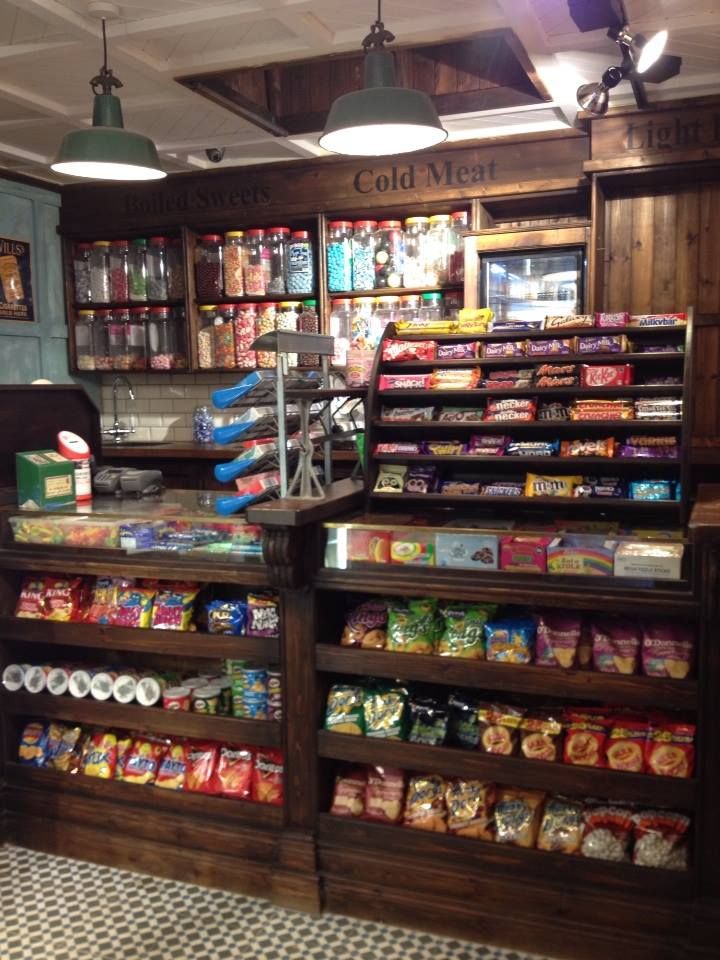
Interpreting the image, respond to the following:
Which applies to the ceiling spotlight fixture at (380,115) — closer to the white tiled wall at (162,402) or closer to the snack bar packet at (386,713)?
the snack bar packet at (386,713)

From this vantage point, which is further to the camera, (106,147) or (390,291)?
(390,291)

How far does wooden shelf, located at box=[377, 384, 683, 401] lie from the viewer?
9.12 ft

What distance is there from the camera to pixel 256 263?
5.28 m

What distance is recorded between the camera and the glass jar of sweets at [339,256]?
504 centimetres

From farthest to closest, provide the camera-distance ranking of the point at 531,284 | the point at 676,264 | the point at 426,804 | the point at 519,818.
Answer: the point at 531,284, the point at 676,264, the point at 426,804, the point at 519,818

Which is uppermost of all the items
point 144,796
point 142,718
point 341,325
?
point 341,325

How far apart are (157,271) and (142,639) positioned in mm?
3320

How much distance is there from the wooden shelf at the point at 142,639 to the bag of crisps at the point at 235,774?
35cm

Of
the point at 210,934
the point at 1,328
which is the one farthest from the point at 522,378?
the point at 1,328

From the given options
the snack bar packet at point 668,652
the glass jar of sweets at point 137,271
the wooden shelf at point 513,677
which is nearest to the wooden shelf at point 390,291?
the glass jar of sweets at point 137,271

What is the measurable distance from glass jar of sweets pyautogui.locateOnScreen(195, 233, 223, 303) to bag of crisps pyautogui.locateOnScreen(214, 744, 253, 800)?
3.24 metres

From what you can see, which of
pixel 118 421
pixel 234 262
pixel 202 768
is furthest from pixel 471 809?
pixel 118 421

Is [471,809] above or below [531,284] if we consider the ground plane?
below

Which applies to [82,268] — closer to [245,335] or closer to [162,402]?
[162,402]
